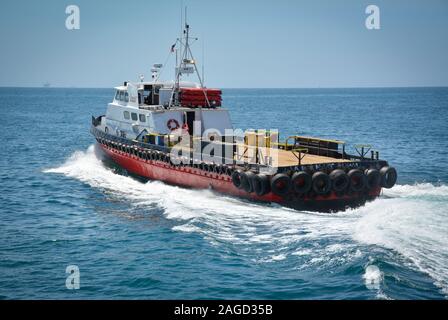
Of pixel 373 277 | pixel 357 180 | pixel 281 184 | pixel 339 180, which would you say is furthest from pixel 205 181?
pixel 373 277

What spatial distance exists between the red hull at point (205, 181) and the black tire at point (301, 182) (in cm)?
45

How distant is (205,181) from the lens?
83.0ft

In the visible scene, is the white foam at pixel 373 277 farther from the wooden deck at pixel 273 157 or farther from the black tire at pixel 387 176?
the black tire at pixel 387 176

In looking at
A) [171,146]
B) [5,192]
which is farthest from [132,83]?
[5,192]

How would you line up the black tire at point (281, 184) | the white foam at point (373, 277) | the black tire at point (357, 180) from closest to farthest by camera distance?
the white foam at point (373, 277)
the black tire at point (281, 184)
the black tire at point (357, 180)

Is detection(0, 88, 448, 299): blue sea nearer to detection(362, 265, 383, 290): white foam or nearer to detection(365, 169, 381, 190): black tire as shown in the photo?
detection(362, 265, 383, 290): white foam

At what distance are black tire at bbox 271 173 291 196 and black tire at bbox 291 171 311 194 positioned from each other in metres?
0.25

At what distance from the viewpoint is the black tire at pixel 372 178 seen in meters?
22.8

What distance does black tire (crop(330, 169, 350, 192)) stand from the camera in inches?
870

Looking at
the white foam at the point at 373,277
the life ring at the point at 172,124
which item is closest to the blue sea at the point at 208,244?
the white foam at the point at 373,277

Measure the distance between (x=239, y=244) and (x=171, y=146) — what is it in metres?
11.1

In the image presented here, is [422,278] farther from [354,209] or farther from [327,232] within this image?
[354,209]

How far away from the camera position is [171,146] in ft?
92.8
